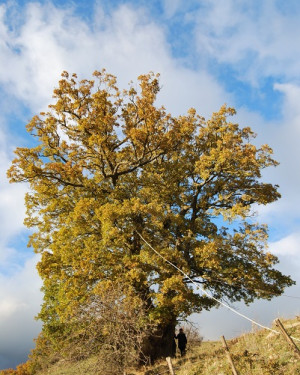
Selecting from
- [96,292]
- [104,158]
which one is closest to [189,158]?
[104,158]

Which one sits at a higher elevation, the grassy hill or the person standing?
the person standing

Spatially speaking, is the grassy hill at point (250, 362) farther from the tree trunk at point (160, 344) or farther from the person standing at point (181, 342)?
the person standing at point (181, 342)

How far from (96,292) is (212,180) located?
27.4 ft

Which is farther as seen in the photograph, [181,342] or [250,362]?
[181,342]

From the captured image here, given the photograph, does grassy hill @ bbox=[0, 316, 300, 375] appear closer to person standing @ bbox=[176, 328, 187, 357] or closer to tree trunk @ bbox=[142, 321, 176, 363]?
tree trunk @ bbox=[142, 321, 176, 363]

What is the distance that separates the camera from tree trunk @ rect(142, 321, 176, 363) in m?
14.6

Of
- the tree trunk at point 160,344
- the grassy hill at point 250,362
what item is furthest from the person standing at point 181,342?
the grassy hill at point 250,362

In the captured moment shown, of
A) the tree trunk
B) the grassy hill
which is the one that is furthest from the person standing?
the grassy hill

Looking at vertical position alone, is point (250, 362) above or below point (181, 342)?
below

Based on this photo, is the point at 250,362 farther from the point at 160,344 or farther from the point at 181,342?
the point at 181,342

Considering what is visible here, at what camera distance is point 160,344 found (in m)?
15.0

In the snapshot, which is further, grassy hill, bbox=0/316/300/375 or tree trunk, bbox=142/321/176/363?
tree trunk, bbox=142/321/176/363

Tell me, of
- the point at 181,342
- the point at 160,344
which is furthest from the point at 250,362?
the point at 181,342

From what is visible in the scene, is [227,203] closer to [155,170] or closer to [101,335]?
[155,170]
